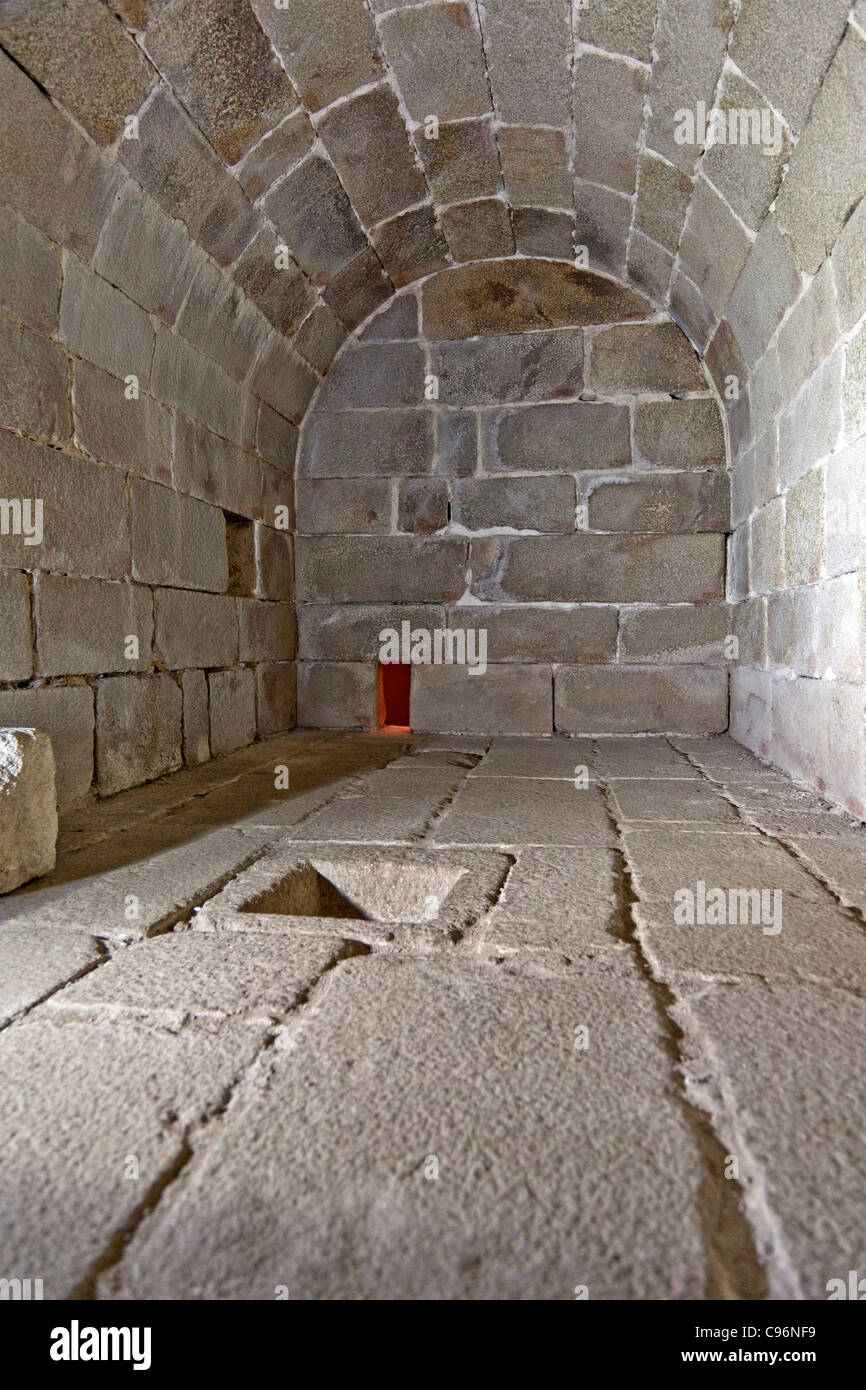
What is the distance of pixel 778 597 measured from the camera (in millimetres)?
4277

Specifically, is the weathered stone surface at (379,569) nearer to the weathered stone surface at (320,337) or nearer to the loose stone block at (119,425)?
the weathered stone surface at (320,337)

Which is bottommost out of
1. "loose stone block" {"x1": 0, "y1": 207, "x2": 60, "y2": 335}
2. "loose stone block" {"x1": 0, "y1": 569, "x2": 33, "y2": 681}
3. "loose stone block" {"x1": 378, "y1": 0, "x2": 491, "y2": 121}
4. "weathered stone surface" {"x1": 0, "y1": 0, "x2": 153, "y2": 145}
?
"loose stone block" {"x1": 0, "y1": 569, "x2": 33, "y2": 681}

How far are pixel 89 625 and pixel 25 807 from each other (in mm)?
1239

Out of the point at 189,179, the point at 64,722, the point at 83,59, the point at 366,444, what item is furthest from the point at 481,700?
the point at 83,59

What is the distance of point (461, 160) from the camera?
4344mm

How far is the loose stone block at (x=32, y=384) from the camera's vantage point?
9.71ft

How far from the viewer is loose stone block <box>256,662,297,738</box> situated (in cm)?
532

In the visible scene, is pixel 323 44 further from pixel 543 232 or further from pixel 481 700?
pixel 481 700

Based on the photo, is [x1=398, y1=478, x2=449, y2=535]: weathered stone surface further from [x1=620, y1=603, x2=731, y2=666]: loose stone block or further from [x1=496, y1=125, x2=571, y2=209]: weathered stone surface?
[x1=496, y1=125, x2=571, y2=209]: weathered stone surface

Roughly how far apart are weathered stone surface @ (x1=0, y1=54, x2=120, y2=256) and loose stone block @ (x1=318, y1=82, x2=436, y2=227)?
119 cm

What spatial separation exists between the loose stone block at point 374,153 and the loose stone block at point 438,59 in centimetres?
9

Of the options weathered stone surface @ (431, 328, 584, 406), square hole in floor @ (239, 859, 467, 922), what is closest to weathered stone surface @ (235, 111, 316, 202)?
weathered stone surface @ (431, 328, 584, 406)

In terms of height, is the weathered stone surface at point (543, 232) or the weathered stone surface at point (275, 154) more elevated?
the weathered stone surface at point (543, 232)

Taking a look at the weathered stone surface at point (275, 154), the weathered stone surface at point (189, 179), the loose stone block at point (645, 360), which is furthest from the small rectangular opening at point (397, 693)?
the weathered stone surface at point (275, 154)
